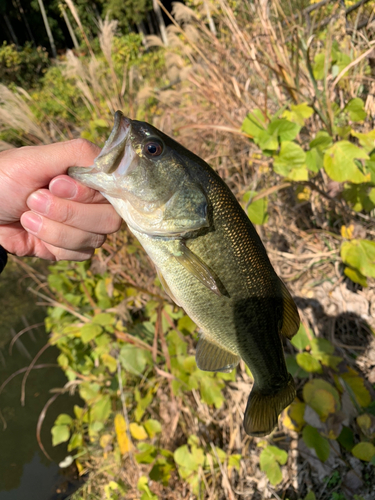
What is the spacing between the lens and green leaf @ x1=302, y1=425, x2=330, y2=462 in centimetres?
193

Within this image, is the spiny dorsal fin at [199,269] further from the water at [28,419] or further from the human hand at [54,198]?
the water at [28,419]

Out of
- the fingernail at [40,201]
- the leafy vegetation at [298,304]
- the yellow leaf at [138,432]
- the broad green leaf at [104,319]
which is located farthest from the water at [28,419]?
the fingernail at [40,201]

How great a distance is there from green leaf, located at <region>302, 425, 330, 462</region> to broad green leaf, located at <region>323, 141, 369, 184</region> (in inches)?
58.9

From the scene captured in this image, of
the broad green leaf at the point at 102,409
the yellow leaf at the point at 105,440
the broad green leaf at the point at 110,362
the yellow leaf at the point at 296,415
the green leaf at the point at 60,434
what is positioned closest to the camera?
the yellow leaf at the point at 296,415

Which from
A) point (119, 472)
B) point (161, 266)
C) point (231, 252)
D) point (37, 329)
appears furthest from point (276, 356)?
point (37, 329)

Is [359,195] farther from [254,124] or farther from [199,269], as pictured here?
[199,269]

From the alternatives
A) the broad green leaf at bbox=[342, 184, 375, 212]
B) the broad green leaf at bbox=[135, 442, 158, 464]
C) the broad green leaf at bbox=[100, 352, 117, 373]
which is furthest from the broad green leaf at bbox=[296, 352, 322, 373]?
the broad green leaf at bbox=[100, 352, 117, 373]

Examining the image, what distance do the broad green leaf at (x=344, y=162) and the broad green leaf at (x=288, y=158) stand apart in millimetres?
144

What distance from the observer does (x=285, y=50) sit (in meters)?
2.67

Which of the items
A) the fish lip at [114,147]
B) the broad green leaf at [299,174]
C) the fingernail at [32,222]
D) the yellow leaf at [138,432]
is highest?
the fish lip at [114,147]

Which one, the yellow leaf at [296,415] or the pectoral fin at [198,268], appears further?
the yellow leaf at [296,415]

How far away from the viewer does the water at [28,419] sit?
3588mm

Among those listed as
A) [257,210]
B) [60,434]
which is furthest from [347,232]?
[60,434]

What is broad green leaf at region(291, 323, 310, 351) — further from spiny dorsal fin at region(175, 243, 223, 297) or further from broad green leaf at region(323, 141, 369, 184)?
spiny dorsal fin at region(175, 243, 223, 297)
